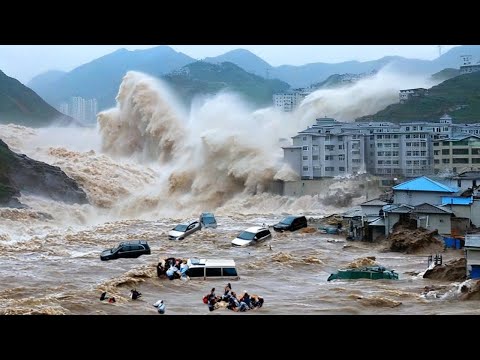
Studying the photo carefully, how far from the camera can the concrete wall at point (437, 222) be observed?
25.1 ft

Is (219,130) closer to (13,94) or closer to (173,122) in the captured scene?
(173,122)

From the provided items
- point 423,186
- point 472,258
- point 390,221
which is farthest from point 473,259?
point 423,186

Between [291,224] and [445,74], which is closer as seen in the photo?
[291,224]

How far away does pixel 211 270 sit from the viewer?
5.21 metres

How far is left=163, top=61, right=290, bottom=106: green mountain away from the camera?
22.0 metres

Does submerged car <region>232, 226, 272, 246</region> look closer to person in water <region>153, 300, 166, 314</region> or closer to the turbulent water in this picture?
the turbulent water

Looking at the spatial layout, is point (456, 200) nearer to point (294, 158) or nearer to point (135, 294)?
point (135, 294)

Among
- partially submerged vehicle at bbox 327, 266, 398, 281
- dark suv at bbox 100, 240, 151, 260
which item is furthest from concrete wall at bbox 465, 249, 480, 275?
dark suv at bbox 100, 240, 151, 260

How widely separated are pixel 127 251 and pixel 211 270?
1.49m

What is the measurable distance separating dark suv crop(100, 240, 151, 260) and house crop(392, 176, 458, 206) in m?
3.59

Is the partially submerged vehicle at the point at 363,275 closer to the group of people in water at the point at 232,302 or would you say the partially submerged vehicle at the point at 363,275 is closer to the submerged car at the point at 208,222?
the group of people in water at the point at 232,302

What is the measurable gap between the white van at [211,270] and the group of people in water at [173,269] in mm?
50
